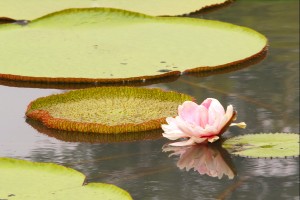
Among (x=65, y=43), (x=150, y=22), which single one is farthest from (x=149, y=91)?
(x=150, y=22)

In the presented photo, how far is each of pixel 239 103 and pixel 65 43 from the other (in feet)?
4.55

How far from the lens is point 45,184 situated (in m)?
3.41

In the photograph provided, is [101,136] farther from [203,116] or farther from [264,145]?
[264,145]

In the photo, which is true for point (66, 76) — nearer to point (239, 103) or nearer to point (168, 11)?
point (239, 103)

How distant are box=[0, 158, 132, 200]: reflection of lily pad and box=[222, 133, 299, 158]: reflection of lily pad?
1.91ft

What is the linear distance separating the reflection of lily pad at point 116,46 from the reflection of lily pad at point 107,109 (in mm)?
368

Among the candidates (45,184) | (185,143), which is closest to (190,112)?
(185,143)

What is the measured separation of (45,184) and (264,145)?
0.80m

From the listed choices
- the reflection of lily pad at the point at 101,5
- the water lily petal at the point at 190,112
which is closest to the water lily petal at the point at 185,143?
the water lily petal at the point at 190,112

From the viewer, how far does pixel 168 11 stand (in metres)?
6.45

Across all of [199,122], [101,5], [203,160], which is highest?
[101,5]

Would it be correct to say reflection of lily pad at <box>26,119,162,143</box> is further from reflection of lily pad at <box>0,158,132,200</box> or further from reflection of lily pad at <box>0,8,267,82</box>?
reflection of lily pad at <box>0,8,267,82</box>

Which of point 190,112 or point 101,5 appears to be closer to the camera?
point 190,112

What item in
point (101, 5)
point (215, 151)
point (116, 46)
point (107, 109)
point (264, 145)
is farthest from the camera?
point (101, 5)
